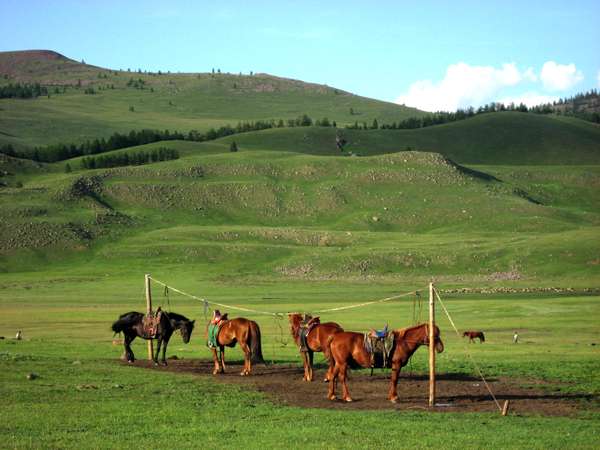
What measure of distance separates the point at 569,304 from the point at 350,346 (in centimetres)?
3931

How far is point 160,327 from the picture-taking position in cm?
3403

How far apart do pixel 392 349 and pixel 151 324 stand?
38.3 feet

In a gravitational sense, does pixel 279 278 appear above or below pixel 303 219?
below

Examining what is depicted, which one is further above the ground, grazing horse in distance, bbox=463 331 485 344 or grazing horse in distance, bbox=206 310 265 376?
grazing horse in distance, bbox=206 310 265 376

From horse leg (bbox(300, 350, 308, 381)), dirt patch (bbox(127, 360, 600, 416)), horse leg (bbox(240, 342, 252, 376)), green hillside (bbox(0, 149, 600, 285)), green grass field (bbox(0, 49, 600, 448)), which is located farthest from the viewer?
green hillside (bbox(0, 149, 600, 285))

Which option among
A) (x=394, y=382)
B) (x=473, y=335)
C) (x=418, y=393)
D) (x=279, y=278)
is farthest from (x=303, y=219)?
(x=394, y=382)

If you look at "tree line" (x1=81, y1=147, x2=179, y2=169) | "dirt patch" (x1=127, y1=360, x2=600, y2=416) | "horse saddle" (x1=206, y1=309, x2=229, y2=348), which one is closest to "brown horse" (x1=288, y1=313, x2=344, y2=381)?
"dirt patch" (x1=127, y1=360, x2=600, y2=416)

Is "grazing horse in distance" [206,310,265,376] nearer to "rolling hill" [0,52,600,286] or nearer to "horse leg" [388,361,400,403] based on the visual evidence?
"horse leg" [388,361,400,403]

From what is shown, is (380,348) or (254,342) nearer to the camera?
(380,348)

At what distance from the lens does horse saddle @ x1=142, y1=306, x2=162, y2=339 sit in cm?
3403

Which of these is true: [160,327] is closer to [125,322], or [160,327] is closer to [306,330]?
[125,322]

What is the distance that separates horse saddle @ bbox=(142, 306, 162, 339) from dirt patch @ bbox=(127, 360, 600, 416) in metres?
2.12

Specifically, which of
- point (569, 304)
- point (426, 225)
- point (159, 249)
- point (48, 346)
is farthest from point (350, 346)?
point (426, 225)

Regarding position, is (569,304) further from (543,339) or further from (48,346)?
(48,346)
